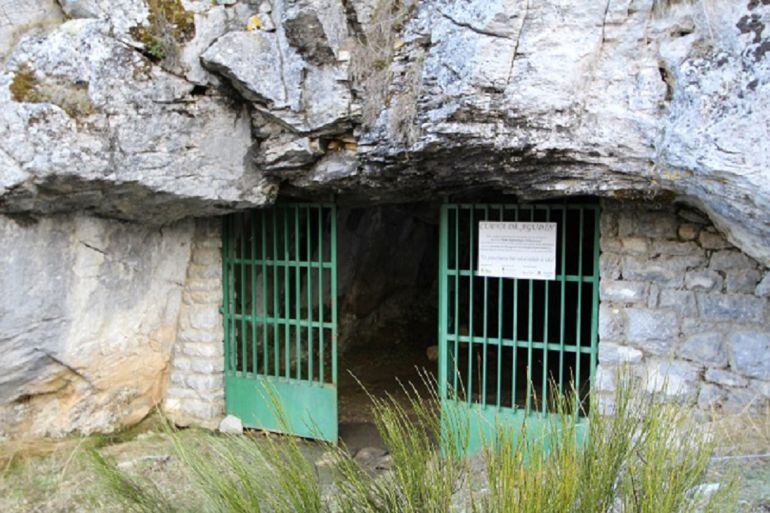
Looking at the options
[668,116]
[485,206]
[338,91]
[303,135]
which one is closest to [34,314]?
[303,135]

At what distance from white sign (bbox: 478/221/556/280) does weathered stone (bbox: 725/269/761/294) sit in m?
1.08

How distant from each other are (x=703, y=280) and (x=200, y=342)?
3851 mm

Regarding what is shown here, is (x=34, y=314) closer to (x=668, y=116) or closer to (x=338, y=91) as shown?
(x=338, y=91)

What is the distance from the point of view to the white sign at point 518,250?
4.86 metres

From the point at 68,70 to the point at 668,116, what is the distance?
3486 millimetres

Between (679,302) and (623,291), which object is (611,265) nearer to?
(623,291)

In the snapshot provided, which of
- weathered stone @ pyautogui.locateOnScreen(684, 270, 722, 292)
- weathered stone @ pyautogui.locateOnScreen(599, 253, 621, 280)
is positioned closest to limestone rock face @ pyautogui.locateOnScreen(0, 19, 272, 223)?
weathered stone @ pyautogui.locateOnScreen(599, 253, 621, 280)

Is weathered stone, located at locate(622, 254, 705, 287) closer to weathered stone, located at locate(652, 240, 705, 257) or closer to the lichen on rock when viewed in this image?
weathered stone, located at locate(652, 240, 705, 257)

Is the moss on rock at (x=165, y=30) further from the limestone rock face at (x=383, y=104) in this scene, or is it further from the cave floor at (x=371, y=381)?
the cave floor at (x=371, y=381)

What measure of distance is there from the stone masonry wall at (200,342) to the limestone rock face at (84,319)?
9 cm

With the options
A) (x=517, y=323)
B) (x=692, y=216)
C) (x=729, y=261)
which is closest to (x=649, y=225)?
(x=692, y=216)

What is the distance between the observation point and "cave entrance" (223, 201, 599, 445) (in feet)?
16.6

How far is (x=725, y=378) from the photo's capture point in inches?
167

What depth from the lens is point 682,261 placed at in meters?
4.35
